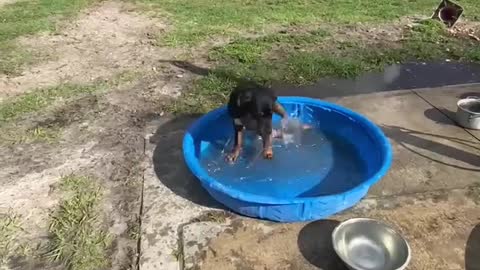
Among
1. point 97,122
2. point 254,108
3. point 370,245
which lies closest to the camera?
point 370,245

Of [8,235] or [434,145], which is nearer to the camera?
[8,235]

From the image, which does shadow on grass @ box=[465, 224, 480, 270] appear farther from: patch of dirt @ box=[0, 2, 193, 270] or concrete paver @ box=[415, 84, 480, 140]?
patch of dirt @ box=[0, 2, 193, 270]

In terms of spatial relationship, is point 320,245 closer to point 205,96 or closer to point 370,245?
point 370,245

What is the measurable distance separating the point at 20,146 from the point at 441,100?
4.27 meters

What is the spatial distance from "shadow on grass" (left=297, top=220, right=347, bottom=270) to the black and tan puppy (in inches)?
35.1

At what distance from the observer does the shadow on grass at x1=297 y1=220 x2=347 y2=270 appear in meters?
3.01

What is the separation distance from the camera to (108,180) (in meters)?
3.88

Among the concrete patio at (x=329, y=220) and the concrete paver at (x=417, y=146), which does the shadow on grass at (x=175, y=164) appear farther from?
the concrete paver at (x=417, y=146)

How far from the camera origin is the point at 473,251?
308cm

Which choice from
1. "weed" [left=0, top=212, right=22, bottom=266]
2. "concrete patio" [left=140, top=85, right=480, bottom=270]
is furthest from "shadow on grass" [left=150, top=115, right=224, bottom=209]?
"weed" [left=0, top=212, right=22, bottom=266]

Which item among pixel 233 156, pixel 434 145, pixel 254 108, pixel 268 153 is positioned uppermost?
pixel 254 108

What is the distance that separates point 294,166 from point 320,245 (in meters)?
1.21

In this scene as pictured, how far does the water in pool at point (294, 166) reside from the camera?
3992mm

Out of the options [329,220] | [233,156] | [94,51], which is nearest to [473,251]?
[329,220]
